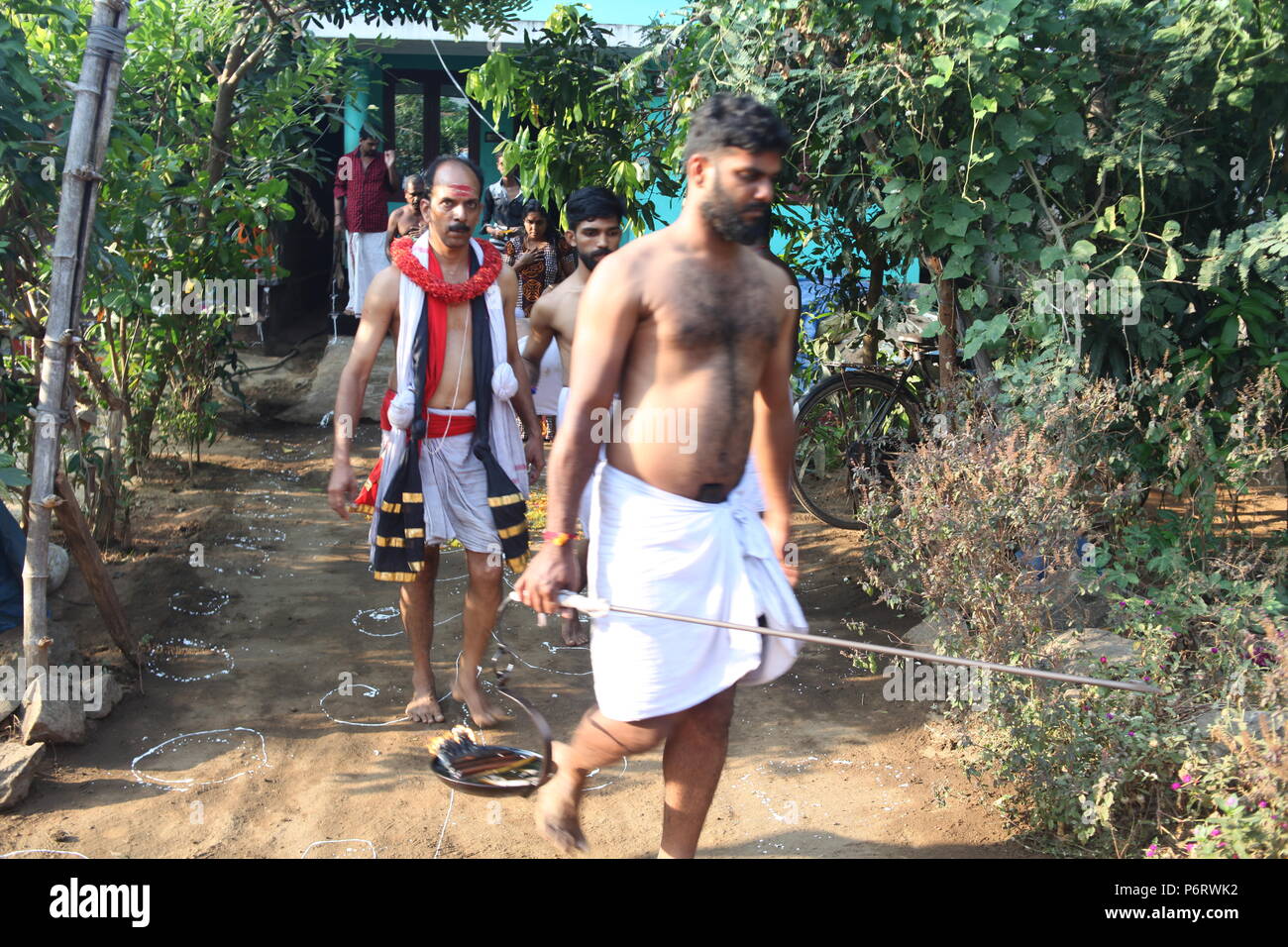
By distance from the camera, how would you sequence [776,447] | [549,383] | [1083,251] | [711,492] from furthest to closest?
[549,383]
[1083,251]
[776,447]
[711,492]

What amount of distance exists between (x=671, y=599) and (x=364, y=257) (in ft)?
28.2

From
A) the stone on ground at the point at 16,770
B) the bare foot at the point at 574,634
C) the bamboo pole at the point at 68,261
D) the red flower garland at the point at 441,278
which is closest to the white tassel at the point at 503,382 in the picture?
the red flower garland at the point at 441,278

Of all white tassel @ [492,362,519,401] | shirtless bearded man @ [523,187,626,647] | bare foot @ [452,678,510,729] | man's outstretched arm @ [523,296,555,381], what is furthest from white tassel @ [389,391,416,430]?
bare foot @ [452,678,510,729]

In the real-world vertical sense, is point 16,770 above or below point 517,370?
below

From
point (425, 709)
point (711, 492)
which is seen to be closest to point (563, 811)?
point (711, 492)

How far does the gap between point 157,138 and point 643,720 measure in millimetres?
4734

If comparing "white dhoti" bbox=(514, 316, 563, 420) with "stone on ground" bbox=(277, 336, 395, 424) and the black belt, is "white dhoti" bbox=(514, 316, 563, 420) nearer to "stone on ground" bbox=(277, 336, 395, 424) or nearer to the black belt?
the black belt

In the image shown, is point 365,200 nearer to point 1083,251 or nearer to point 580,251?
point 580,251

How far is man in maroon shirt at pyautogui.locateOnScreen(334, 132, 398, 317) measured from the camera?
1039cm

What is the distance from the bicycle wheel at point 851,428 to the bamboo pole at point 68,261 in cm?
359

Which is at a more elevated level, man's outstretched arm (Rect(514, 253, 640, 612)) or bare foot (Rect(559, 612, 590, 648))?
man's outstretched arm (Rect(514, 253, 640, 612))

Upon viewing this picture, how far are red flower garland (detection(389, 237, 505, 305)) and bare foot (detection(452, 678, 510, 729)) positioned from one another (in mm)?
1412

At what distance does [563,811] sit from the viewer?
9.43 feet

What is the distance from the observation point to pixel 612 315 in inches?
108
